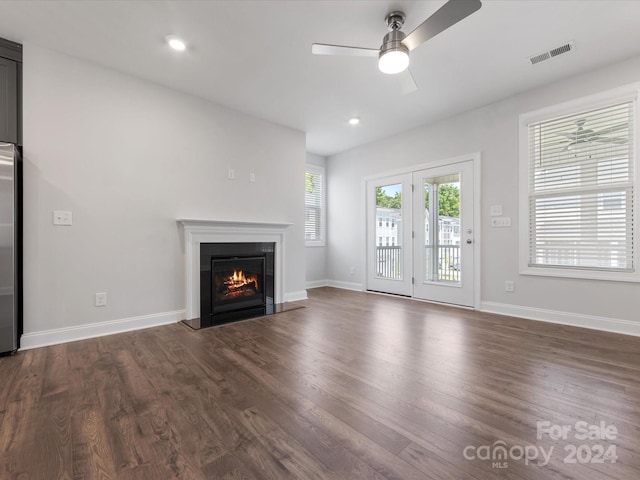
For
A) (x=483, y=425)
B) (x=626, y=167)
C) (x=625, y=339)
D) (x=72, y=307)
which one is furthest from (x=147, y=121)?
(x=625, y=339)

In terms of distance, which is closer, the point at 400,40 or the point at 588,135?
the point at 400,40

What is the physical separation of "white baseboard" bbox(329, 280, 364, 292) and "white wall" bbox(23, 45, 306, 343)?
105 inches

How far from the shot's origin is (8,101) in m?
2.48

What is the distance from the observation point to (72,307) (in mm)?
2703

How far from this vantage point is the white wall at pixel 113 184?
258cm

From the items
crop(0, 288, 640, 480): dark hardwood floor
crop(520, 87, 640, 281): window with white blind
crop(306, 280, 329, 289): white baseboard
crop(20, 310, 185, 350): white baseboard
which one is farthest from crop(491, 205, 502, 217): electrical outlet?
crop(20, 310, 185, 350): white baseboard

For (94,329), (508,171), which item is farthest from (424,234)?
(94,329)

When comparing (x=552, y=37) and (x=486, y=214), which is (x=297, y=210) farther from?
(x=552, y=37)

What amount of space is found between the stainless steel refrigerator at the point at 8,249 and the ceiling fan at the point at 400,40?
2560 millimetres

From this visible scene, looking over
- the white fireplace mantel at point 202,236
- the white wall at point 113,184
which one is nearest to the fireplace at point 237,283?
the white fireplace mantel at point 202,236

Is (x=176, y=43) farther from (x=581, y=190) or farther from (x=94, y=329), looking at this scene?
(x=581, y=190)

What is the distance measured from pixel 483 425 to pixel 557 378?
93 centimetres

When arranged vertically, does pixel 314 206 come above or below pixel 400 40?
below

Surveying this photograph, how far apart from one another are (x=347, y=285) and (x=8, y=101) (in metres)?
4.97
